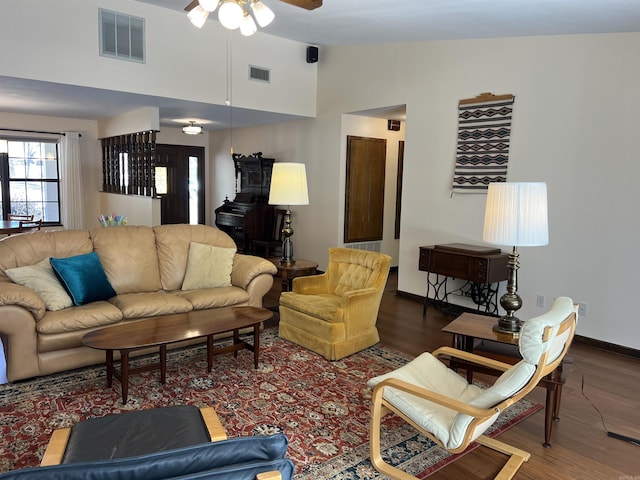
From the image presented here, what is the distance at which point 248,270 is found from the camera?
422 cm

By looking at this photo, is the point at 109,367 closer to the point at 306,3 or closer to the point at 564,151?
the point at 306,3

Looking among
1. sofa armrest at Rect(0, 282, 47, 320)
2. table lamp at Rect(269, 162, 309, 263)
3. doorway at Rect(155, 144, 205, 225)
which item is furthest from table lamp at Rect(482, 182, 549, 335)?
doorway at Rect(155, 144, 205, 225)

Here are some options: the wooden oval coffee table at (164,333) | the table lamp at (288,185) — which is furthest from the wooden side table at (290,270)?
the wooden oval coffee table at (164,333)

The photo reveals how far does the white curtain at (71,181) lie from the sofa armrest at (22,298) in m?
5.33

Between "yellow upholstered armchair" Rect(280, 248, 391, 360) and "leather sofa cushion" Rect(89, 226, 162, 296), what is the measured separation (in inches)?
49.1

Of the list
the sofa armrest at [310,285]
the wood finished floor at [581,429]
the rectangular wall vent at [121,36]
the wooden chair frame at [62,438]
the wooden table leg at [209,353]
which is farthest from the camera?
the rectangular wall vent at [121,36]

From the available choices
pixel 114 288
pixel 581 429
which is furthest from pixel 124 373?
pixel 581 429

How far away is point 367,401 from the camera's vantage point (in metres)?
3.03

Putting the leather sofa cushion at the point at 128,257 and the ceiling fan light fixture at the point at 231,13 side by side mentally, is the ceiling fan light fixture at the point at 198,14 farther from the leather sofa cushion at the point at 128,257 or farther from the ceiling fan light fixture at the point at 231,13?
the leather sofa cushion at the point at 128,257

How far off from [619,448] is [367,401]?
1.45 m

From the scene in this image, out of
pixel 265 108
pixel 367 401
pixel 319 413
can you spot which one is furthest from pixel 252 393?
pixel 265 108

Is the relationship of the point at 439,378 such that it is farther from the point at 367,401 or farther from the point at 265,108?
the point at 265,108

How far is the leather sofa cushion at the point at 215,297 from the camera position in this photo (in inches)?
152

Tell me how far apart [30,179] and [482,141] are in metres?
7.43
